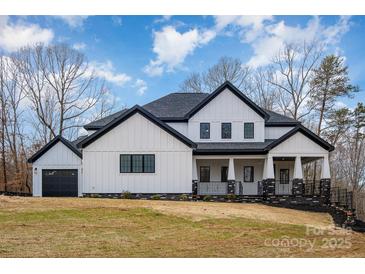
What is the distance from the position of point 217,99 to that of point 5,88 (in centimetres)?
1732

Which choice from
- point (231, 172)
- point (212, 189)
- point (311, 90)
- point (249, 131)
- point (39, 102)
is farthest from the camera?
point (39, 102)

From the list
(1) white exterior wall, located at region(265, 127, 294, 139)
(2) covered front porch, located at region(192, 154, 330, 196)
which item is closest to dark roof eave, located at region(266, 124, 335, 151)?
(2) covered front porch, located at region(192, 154, 330, 196)

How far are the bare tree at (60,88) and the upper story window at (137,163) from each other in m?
12.3

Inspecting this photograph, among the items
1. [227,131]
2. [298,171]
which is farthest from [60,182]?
[298,171]

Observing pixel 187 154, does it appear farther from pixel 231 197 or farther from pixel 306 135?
pixel 306 135

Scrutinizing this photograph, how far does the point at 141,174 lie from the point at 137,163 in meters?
0.58

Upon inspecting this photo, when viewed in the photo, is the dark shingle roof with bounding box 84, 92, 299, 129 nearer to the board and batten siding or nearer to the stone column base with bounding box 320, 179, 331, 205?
the board and batten siding

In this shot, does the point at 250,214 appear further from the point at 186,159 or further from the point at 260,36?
the point at 260,36

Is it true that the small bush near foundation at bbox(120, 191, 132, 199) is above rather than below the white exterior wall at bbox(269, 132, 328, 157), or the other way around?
below

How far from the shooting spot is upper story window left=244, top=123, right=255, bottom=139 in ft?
70.4

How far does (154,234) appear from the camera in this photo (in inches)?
417

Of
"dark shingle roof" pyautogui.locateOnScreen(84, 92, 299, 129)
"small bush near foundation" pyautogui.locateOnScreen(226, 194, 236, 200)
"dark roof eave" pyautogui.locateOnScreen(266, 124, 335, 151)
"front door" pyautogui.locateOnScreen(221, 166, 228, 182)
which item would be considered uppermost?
"dark shingle roof" pyautogui.locateOnScreen(84, 92, 299, 129)

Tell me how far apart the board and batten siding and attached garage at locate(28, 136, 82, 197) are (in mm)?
1931

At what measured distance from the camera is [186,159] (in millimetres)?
19172
